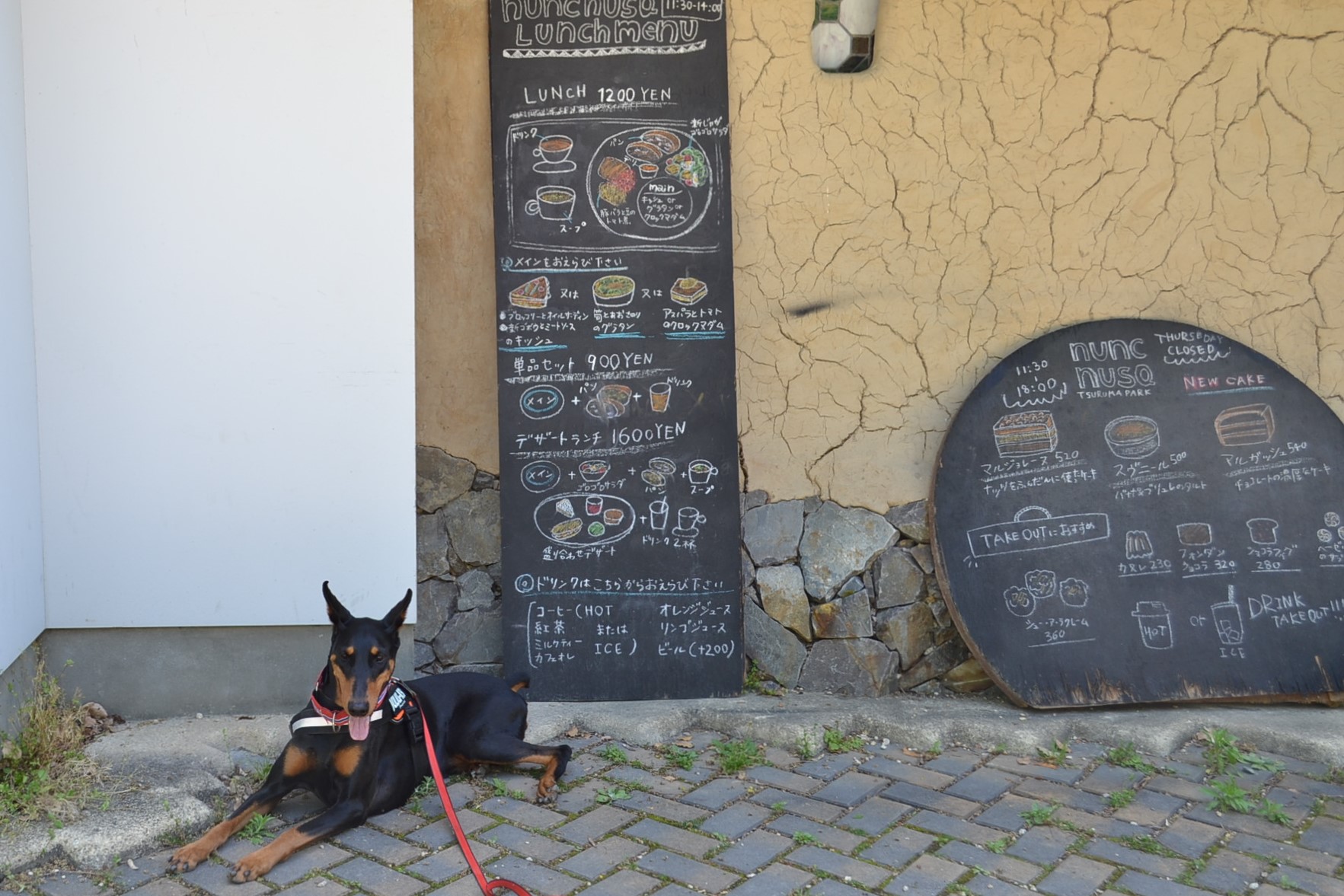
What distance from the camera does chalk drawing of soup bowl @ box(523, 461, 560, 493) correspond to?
4.74m

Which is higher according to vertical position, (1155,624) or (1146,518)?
(1146,518)

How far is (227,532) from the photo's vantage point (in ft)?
14.3

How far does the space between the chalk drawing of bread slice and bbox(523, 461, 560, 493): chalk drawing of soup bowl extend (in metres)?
2.92

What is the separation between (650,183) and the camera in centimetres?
479

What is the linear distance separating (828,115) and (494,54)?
1.49 metres

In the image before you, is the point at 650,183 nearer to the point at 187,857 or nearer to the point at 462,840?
the point at 462,840

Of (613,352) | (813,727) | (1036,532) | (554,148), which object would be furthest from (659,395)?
(1036,532)

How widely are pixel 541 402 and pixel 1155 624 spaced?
110 inches

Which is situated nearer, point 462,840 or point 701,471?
point 462,840

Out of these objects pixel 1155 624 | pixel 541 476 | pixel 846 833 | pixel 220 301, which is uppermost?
pixel 220 301

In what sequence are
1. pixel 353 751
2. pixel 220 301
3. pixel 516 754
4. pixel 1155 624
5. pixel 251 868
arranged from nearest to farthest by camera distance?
pixel 251 868, pixel 353 751, pixel 516 754, pixel 220 301, pixel 1155 624

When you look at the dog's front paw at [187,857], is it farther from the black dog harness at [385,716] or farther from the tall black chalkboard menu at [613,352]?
the tall black chalkboard menu at [613,352]

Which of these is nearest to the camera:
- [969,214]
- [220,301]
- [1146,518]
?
[220,301]

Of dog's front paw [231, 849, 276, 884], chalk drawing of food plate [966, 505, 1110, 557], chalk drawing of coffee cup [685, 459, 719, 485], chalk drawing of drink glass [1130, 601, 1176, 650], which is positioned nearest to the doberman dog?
dog's front paw [231, 849, 276, 884]
